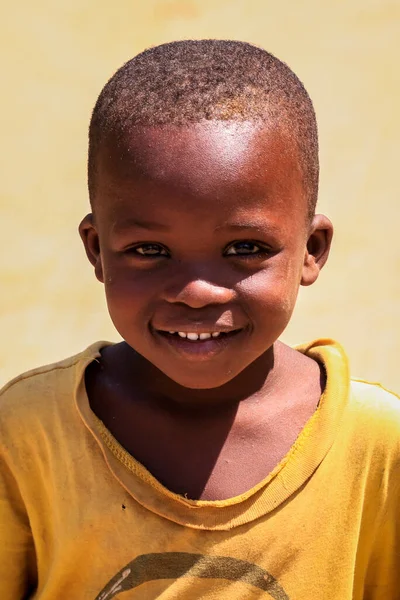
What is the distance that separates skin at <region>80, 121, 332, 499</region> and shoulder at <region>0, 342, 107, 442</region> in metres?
0.11

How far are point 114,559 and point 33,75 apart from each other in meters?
3.83

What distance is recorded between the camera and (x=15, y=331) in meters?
4.05

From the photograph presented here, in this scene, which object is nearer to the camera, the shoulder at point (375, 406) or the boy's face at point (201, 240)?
the boy's face at point (201, 240)

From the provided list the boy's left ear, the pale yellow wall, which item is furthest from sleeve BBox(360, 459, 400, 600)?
the pale yellow wall

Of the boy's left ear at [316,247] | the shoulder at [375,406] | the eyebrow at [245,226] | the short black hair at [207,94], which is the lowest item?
the shoulder at [375,406]

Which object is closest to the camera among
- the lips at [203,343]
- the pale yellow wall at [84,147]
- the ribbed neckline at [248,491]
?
the lips at [203,343]

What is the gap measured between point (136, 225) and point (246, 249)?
20 cm

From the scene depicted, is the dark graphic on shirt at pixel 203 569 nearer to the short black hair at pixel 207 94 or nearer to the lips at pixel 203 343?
the lips at pixel 203 343

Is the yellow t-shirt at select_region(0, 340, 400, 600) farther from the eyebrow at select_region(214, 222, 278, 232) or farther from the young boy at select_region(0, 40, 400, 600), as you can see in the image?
the eyebrow at select_region(214, 222, 278, 232)

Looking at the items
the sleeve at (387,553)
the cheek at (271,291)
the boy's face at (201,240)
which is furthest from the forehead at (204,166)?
the sleeve at (387,553)

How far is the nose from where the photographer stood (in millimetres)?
1596

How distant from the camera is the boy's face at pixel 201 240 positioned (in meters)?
1.59

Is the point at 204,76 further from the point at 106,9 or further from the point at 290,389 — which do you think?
the point at 106,9

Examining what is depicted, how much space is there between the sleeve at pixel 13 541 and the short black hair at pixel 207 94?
26.8 inches
